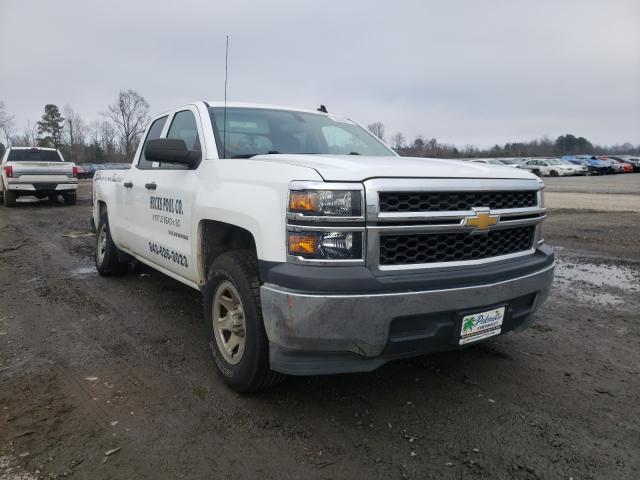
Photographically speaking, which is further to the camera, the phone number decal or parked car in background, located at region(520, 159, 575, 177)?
parked car in background, located at region(520, 159, 575, 177)

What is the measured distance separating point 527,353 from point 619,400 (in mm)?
768

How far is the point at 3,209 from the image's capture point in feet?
50.4

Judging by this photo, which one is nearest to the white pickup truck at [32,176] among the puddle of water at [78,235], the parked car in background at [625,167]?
the puddle of water at [78,235]

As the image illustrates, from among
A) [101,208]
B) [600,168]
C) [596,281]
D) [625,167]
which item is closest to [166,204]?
[101,208]

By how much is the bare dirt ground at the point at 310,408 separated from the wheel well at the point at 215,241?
74 cm

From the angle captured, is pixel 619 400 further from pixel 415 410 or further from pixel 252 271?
pixel 252 271

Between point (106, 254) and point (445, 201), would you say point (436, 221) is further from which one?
point (106, 254)

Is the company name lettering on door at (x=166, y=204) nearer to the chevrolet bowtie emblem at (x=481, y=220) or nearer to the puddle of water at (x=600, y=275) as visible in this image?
the chevrolet bowtie emblem at (x=481, y=220)

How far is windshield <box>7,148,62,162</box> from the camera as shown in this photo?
16016mm

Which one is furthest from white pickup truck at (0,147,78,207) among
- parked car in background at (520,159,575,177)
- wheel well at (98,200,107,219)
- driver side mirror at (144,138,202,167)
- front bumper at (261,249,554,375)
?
parked car in background at (520,159,575,177)

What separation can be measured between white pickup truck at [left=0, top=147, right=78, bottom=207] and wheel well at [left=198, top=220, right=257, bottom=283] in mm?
14260

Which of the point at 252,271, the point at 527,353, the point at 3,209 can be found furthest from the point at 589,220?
the point at 3,209

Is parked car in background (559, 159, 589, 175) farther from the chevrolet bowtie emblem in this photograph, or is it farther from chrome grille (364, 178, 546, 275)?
the chevrolet bowtie emblem

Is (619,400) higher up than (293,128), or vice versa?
(293,128)
